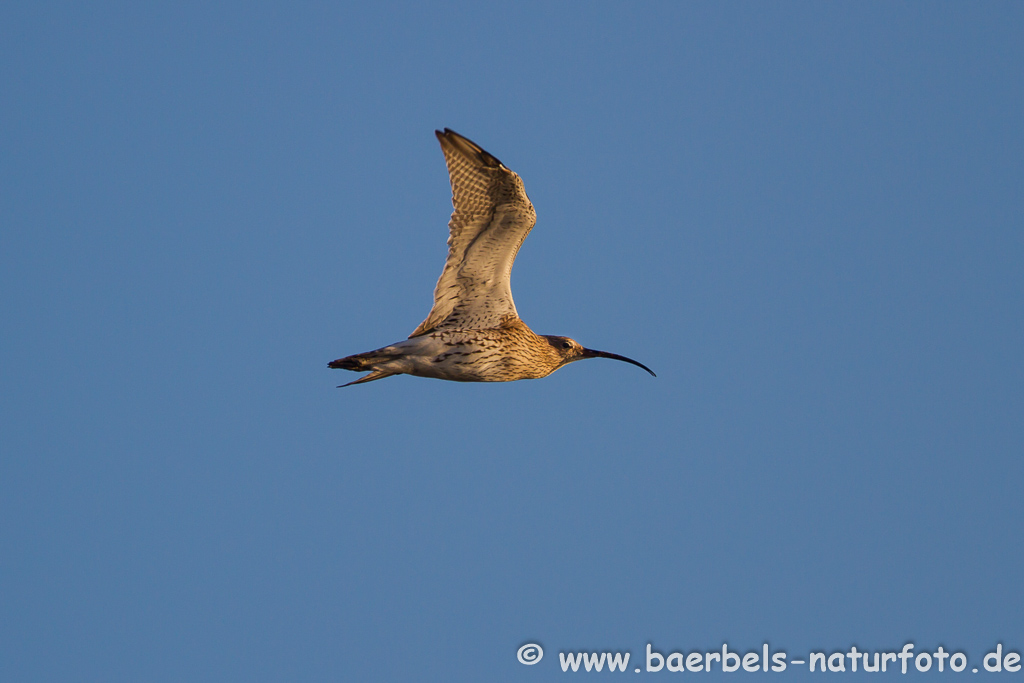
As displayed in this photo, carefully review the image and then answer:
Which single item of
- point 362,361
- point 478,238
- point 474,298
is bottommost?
point 362,361

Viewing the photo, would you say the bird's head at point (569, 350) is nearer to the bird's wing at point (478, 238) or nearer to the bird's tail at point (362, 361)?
the bird's wing at point (478, 238)

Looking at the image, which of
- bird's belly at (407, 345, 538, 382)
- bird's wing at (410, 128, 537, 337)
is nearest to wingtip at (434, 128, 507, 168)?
bird's wing at (410, 128, 537, 337)

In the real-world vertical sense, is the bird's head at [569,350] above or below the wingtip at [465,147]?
below

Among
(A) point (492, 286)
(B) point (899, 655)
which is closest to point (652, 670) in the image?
(B) point (899, 655)

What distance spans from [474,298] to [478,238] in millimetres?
1038

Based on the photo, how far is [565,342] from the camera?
802 inches

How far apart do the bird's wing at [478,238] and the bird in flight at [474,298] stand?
15 mm

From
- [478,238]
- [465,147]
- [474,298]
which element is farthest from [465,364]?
[465,147]

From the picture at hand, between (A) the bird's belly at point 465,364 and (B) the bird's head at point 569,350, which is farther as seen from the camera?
(B) the bird's head at point 569,350

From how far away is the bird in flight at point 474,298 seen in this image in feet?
58.7

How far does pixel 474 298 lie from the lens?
61.8 feet

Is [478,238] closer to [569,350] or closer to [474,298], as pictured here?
[474,298]

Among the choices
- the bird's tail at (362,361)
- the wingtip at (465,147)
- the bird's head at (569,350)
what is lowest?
the bird's tail at (362,361)

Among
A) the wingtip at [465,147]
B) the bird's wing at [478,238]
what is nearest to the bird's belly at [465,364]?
the bird's wing at [478,238]
